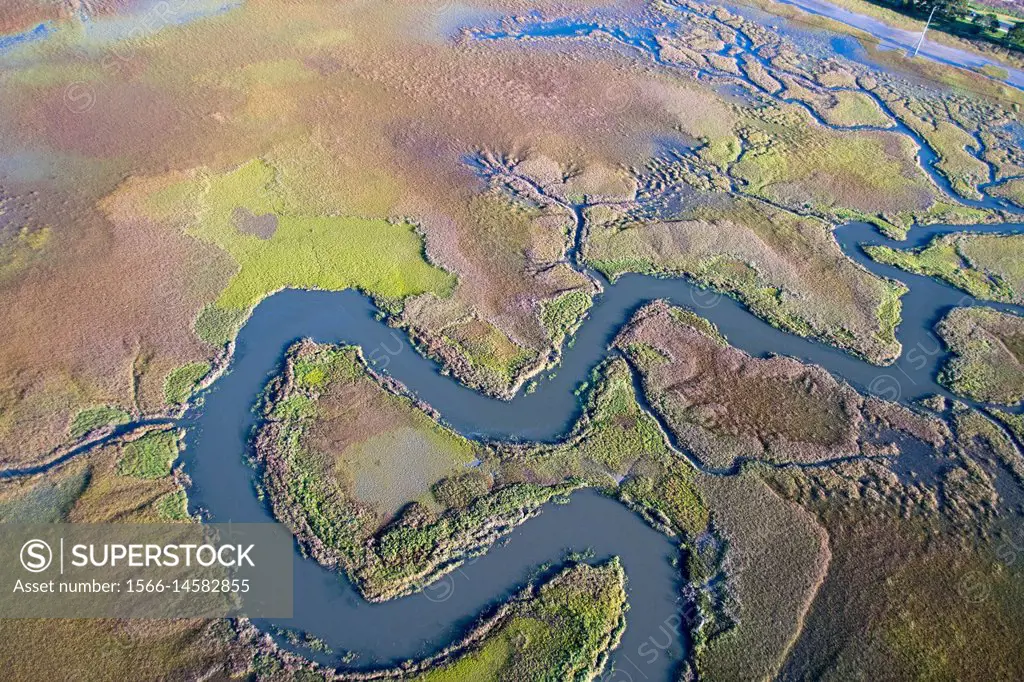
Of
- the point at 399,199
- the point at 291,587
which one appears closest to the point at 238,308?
the point at 399,199

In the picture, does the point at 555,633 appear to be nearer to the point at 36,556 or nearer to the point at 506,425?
the point at 506,425

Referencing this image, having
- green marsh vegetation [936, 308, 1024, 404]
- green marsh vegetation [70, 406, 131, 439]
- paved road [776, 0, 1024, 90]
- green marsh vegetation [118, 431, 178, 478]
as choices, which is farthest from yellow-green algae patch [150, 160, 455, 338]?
paved road [776, 0, 1024, 90]

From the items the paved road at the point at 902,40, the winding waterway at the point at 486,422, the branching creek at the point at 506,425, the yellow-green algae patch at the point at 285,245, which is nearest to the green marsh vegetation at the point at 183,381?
the branching creek at the point at 506,425

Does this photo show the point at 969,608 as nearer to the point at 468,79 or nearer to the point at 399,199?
the point at 399,199

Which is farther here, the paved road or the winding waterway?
the paved road

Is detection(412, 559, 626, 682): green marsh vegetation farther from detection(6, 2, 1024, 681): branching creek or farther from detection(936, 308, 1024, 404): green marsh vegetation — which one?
detection(936, 308, 1024, 404): green marsh vegetation

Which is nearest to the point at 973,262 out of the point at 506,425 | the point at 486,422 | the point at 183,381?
the point at 506,425
